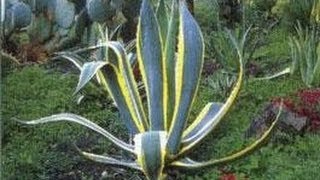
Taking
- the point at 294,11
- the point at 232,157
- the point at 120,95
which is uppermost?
the point at 294,11

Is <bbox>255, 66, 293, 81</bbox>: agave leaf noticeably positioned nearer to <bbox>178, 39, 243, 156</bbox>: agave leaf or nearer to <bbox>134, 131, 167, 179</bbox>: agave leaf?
<bbox>178, 39, 243, 156</bbox>: agave leaf

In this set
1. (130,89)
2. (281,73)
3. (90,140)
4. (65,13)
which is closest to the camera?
(130,89)

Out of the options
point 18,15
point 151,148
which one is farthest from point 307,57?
point 18,15

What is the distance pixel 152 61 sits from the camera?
2.90 metres

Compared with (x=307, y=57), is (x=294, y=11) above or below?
above

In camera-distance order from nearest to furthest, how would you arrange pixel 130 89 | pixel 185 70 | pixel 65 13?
pixel 185 70 < pixel 130 89 < pixel 65 13

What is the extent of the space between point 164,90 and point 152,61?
106 millimetres

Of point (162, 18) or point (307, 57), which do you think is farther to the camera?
point (307, 57)

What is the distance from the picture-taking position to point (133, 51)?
12.9 feet

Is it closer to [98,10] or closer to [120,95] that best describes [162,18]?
[120,95]

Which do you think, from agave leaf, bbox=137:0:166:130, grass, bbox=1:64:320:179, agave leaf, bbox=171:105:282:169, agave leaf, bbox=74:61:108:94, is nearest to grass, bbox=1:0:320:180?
grass, bbox=1:64:320:179

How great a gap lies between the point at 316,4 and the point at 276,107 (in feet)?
3.15

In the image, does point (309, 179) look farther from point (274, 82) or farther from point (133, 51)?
point (133, 51)

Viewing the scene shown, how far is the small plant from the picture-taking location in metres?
3.71
